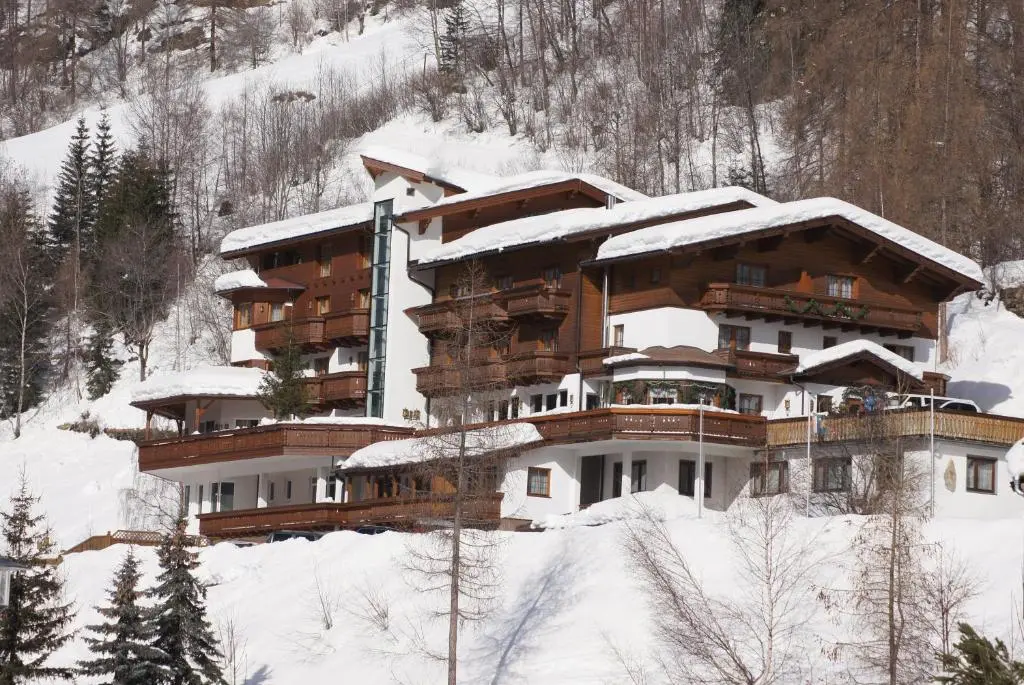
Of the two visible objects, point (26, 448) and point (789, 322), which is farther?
point (26, 448)

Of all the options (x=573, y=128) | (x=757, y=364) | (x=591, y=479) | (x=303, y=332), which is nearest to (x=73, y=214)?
(x=573, y=128)

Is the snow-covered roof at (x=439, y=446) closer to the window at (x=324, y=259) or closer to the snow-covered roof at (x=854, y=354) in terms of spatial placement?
the snow-covered roof at (x=854, y=354)

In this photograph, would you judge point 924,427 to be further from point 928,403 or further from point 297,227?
point 297,227

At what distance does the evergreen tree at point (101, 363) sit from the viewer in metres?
88.0

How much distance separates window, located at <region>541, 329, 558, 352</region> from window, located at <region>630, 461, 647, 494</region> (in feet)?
21.8

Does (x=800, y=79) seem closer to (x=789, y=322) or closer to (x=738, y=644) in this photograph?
(x=789, y=322)

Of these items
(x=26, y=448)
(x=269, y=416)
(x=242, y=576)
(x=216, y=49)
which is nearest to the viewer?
(x=242, y=576)

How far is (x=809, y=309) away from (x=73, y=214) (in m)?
61.1

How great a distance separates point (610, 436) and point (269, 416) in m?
21.1

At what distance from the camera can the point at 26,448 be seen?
84.4 meters

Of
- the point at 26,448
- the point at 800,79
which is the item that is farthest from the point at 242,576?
the point at 800,79

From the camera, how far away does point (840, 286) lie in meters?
57.9

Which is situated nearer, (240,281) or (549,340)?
(549,340)

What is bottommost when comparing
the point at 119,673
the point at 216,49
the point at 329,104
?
the point at 119,673
